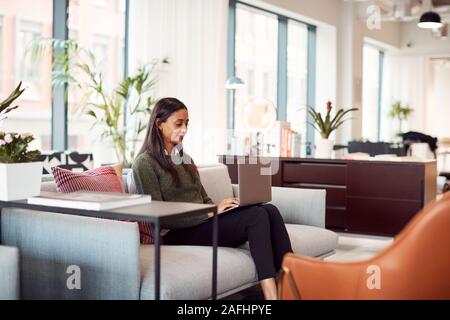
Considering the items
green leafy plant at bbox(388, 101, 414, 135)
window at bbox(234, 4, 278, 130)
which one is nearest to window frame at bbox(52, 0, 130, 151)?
window at bbox(234, 4, 278, 130)

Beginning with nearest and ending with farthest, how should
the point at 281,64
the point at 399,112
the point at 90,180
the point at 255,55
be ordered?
the point at 90,180, the point at 255,55, the point at 281,64, the point at 399,112

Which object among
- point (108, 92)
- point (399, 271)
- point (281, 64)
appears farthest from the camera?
point (281, 64)

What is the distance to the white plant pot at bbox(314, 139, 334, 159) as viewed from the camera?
529cm

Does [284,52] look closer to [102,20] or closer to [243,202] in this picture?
[102,20]

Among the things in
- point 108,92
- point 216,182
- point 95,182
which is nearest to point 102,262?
point 95,182

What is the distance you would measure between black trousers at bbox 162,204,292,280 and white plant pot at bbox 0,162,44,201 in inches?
30.9

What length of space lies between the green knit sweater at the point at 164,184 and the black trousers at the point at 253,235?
0.06 m

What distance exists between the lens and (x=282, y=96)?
9.21 metres

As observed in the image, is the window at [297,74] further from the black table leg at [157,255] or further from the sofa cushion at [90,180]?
the black table leg at [157,255]

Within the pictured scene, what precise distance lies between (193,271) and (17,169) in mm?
787

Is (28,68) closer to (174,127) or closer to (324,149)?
(324,149)

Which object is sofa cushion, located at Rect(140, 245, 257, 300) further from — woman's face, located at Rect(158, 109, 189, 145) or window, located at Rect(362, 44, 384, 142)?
window, located at Rect(362, 44, 384, 142)

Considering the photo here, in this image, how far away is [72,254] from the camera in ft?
7.98
